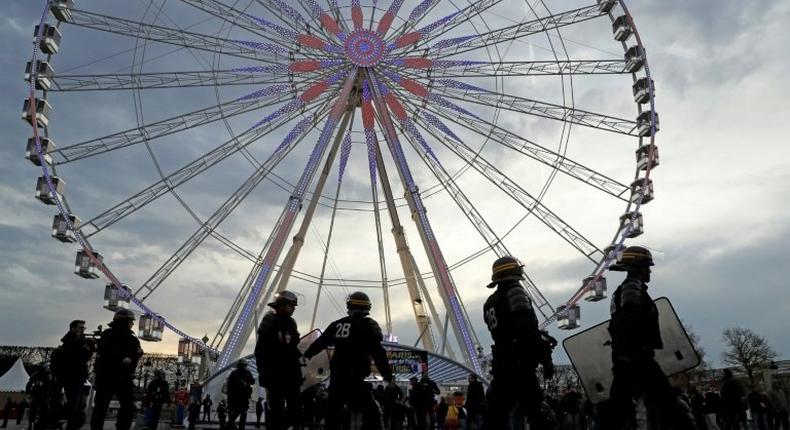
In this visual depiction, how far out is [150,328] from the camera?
20688 mm

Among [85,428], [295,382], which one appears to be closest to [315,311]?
[85,428]

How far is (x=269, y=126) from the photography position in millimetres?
22297

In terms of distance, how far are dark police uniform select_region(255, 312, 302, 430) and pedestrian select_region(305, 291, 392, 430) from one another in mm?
471

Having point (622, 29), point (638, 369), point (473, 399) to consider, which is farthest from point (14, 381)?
point (638, 369)

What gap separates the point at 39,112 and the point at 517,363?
1995cm

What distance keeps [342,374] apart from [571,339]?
215 cm

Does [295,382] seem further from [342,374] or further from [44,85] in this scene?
[44,85]

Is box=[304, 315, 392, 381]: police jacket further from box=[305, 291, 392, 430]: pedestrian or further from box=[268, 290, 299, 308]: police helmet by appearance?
box=[268, 290, 299, 308]: police helmet

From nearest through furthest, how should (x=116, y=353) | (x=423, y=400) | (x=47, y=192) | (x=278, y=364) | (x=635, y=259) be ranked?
(x=635, y=259) → (x=278, y=364) → (x=116, y=353) → (x=423, y=400) → (x=47, y=192)

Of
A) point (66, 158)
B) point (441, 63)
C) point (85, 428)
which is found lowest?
point (85, 428)

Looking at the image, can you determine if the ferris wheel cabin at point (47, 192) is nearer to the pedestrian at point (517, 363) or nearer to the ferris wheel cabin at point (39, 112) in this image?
the ferris wheel cabin at point (39, 112)

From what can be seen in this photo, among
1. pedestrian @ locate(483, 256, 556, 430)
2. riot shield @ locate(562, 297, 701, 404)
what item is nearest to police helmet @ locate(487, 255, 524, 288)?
pedestrian @ locate(483, 256, 556, 430)

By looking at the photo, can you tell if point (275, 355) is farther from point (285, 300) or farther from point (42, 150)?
point (42, 150)

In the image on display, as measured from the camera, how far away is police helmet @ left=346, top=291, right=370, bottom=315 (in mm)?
6500
